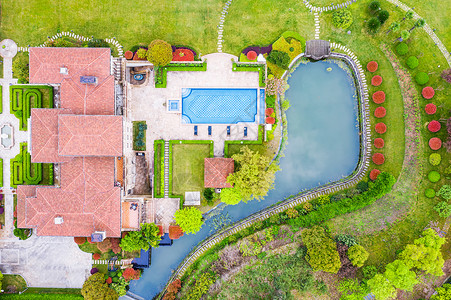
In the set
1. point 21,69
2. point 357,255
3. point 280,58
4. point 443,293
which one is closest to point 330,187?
point 357,255

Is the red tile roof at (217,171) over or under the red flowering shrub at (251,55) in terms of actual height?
under

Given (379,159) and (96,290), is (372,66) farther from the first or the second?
(96,290)

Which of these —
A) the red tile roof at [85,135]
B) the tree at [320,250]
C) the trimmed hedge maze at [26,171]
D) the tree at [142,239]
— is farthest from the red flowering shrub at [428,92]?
the trimmed hedge maze at [26,171]

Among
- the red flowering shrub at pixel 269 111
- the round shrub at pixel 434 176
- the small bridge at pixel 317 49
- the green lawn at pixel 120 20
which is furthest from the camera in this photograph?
the green lawn at pixel 120 20

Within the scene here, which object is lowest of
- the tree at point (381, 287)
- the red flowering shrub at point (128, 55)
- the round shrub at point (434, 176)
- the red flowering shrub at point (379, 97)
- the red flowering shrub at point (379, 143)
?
the tree at point (381, 287)

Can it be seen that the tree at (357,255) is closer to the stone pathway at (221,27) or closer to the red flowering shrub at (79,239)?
the stone pathway at (221,27)

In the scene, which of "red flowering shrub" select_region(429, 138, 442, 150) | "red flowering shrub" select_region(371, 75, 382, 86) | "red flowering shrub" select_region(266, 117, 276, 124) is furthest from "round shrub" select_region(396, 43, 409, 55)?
"red flowering shrub" select_region(266, 117, 276, 124)
